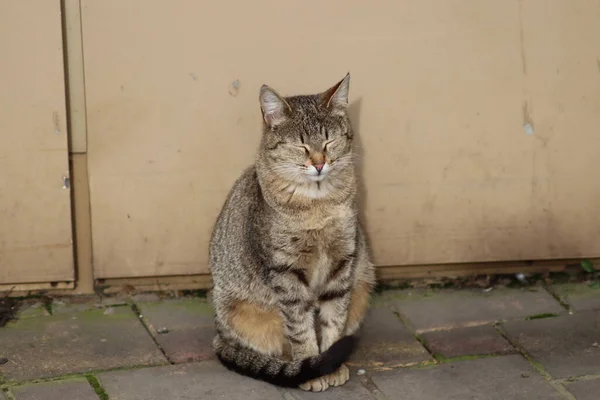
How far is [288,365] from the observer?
165 inches

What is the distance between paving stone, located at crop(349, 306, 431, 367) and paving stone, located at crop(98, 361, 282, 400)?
54 centimetres

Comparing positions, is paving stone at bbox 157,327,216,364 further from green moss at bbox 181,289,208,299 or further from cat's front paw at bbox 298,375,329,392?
cat's front paw at bbox 298,375,329,392

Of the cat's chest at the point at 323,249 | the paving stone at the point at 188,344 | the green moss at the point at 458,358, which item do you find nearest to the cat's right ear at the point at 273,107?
the cat's chest at the point at 323,249

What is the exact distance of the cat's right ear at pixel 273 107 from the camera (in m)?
4.20

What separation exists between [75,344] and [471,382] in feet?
6.02

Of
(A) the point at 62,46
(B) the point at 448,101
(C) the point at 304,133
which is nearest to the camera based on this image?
(C) the point at 304,133

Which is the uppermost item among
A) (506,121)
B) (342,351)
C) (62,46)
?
(62,46)

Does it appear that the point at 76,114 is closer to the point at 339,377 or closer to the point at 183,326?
the point at 183,326

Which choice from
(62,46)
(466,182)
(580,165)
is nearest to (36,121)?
(62,46)

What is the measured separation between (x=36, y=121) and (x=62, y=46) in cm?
39

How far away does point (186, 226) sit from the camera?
500 centimetres

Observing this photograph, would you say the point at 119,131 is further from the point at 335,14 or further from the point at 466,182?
the point at 466,182

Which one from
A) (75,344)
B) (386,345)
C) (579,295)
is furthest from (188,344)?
(579,295)

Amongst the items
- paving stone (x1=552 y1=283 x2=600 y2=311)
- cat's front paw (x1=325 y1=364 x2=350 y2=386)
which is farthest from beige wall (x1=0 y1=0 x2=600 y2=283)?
cat's front paw (x1=325 y1=364 x2=350 y2=386)
